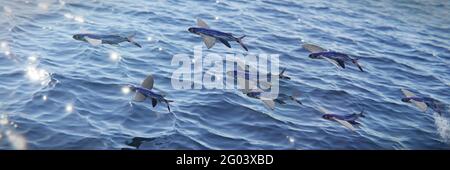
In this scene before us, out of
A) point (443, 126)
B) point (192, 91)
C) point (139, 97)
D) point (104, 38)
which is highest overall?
point (104, 38)

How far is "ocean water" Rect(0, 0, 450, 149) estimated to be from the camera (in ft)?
41.3

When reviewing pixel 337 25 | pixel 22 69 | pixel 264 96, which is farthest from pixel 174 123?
pixel 337 25

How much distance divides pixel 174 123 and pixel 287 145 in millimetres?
2972

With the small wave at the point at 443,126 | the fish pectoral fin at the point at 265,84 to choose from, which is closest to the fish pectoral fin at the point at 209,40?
the fish pectoral fin at the point at 265,84

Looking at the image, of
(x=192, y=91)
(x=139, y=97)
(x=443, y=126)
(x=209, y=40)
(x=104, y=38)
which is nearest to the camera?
(x=139, y=97)

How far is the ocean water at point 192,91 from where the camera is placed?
12586mm

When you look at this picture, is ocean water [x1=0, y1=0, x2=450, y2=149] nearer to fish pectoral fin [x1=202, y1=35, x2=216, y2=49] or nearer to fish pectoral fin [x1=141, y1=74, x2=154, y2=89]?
fish pectoral fin [x1=141, y1=74, x2=154, y2=89]

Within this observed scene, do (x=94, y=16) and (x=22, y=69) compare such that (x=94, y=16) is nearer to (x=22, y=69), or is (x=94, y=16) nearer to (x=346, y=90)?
(x=22, y=69)

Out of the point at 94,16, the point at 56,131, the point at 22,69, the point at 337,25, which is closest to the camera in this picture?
the point at 56,131

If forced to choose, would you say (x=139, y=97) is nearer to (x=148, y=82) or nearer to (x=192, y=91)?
(x=148, y=82)

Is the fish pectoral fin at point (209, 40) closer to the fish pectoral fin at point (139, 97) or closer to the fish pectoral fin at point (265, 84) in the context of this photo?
the fish pectoral fin at point (139, 97)

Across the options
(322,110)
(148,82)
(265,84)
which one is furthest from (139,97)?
(322,110)

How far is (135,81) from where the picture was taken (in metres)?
15.6

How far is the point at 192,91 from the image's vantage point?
1561 centimetres
